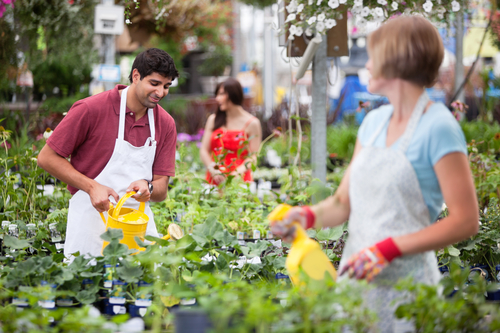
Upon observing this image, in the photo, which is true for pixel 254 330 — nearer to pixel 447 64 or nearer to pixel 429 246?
pixel 429 246

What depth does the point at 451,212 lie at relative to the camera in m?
1.10

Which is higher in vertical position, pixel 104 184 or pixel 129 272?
pixel 104 184

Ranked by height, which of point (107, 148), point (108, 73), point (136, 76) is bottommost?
point (107, 148)

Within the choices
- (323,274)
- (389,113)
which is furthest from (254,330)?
(389,113)

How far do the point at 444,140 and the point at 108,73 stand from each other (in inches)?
180

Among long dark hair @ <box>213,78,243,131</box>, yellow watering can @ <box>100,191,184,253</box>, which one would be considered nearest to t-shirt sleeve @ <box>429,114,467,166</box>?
yellow watering can @ <box>100,191,184,253</box>

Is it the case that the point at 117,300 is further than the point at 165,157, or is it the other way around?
the point at 165,157

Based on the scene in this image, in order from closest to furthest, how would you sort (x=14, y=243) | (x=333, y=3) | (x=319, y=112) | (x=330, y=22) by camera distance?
(x=14, y=243) → (x=333, y=3) → (x=330, y=22) → (x=319, y=112)

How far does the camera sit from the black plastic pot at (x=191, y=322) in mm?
970

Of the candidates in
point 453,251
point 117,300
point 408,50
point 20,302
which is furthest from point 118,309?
point 453,251

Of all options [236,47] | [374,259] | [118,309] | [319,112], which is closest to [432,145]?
[374,259]

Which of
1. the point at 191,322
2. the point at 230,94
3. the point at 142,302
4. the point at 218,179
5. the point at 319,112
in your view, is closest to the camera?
the point at 191,322

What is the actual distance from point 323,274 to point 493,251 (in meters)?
1.30

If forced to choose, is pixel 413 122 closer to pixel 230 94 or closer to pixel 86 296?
pixel 86 296
